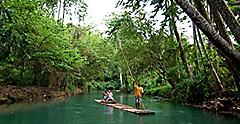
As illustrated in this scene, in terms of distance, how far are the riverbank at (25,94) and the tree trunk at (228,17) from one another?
17.3 meters

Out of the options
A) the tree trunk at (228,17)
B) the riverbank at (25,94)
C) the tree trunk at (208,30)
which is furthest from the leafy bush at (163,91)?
the tree trunk at (208,30)

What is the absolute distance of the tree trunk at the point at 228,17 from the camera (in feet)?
17.6

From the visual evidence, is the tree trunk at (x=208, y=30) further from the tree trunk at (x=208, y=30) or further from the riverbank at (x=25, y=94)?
the riverbank at (x=25, y=94)

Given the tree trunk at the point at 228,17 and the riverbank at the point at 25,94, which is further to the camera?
the riverbank at the point at 25,94

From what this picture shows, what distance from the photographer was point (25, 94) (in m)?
24.0

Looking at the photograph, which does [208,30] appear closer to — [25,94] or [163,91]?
[25,94]

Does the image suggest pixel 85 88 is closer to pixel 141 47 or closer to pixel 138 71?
pixel 138 71

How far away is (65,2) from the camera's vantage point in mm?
30719

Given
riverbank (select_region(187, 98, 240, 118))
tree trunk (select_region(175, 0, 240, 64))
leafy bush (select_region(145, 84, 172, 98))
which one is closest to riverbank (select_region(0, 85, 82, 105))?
leafy bush (select_region(145, 84, 172, 98))

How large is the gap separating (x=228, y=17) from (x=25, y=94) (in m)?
20.9

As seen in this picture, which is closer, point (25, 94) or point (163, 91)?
point (25, 94)

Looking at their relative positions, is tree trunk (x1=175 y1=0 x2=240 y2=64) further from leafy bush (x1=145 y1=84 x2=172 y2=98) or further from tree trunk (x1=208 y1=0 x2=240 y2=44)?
leafy bush (x1=145 y1=84 x2=172 y2=98)

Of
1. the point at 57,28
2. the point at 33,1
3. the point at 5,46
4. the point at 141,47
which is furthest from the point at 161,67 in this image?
the point at 5,46

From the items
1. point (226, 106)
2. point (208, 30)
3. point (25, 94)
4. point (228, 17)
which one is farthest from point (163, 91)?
point (208, 30)
